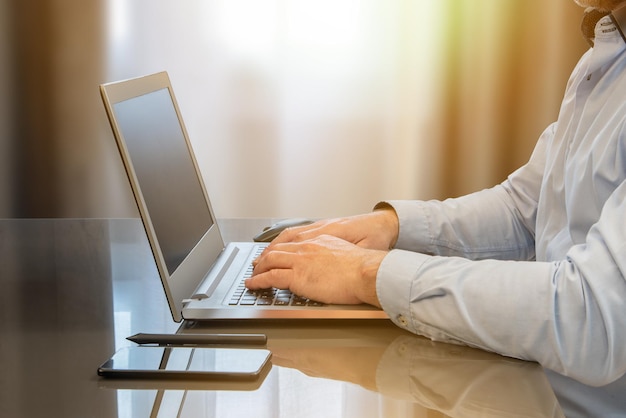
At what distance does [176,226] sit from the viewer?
1.16 meters

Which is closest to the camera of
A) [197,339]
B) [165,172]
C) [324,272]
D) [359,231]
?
[197,339]

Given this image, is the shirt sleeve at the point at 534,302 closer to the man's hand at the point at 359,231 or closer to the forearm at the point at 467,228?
the man's hand at the point at 359,231

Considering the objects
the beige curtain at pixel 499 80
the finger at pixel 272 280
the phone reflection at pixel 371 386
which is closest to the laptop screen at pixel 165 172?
the finger at pixel 272 280

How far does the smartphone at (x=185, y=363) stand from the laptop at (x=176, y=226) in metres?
0.10

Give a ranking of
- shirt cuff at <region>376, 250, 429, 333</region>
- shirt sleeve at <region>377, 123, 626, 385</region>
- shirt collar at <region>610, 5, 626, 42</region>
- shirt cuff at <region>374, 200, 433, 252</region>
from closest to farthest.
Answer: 1. shirt sleeve at <region>377, 123, 626, 385</region>
2. shirt cuff at <region>376, 250, 429, 333</region>
3. shirt collar at <region>610, 5, 626, 42</region>
4. shirt cuff at <region>374, 200, 433, 252</region>

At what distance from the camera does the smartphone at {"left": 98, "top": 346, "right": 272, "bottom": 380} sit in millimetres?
865

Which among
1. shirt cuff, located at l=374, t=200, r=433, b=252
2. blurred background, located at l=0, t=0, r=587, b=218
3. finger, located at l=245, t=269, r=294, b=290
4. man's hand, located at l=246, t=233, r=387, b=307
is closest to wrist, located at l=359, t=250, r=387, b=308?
man's hand, located at l=246, t=233, r=387, b=307

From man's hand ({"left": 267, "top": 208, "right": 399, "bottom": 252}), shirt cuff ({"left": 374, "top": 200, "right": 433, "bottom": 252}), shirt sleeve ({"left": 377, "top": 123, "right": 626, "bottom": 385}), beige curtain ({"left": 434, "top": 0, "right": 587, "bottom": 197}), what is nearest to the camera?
shirt sleeve ({"left": 377, "top": 123, "right": 626, "bottom": 385})

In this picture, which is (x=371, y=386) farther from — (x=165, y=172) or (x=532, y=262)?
(x=165, y=172)

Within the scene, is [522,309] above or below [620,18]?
below

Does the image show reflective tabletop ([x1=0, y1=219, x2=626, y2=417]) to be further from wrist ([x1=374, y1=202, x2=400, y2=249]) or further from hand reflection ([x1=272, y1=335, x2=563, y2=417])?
wrist ([x1=374, y1=202, x2=400, y2=249])

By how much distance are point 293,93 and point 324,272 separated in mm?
1855

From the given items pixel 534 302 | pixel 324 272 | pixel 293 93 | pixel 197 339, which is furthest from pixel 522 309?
pixel 293 93

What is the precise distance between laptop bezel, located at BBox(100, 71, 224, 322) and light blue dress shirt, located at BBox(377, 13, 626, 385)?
264 mm
